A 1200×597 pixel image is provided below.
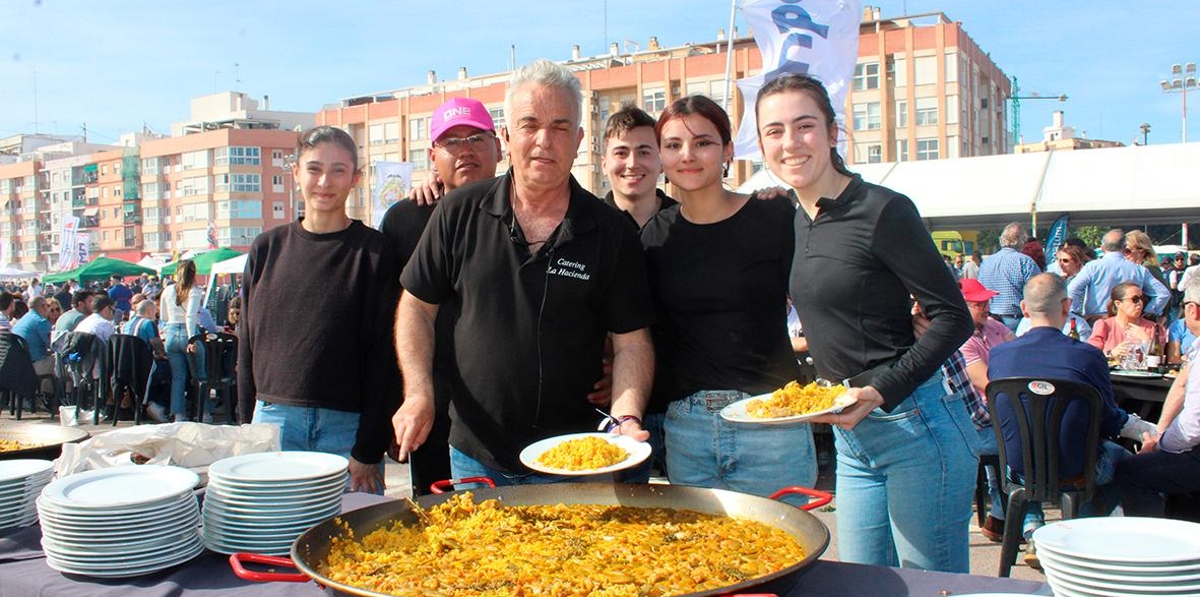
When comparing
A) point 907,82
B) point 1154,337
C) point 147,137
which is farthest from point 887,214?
point 147,137

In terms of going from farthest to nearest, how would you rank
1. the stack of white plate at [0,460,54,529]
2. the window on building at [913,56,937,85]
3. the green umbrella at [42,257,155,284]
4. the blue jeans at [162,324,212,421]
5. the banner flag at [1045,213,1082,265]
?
the window on building at [913,56,937,85] < the green umbrella at [42,257,155,284] < the banner flag at [1045,213,1082,265] < the blue jeans at [162,324,212,421] < the stack of white plate at [0,460,54,529]

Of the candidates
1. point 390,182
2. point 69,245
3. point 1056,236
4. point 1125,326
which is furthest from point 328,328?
point 69,245

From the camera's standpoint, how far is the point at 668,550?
5.75ft

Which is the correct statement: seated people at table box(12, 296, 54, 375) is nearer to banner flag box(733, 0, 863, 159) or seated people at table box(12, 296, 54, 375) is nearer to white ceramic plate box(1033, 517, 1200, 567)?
banner flag box(733, 0, 863, 159)

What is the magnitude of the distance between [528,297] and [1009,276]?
7.91 m

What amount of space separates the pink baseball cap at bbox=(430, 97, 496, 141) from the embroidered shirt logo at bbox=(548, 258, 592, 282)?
4.02 feet

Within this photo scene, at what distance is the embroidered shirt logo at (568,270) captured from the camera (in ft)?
8.02

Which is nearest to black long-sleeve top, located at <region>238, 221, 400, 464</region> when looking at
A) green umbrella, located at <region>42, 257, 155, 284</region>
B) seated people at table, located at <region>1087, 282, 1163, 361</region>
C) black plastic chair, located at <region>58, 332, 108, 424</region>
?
seated people at table, located at <region>1087, 282, 1163, 361</region>

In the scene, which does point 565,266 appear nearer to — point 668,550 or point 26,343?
point 668,550

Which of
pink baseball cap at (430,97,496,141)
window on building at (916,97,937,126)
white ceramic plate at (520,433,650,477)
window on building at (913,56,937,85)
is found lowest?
white ceramic plate at (520,433,650,477)

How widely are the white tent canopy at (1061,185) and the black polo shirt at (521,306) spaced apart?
1225 cm

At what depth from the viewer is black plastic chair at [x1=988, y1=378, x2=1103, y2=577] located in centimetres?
420

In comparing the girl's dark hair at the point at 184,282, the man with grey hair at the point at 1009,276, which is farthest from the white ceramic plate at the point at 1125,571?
the girl's dark hair at the point at 184,282

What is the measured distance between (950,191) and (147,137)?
9980cm
